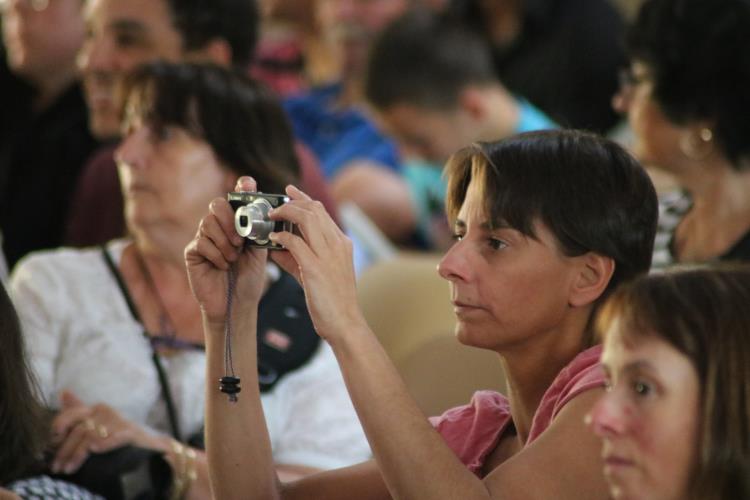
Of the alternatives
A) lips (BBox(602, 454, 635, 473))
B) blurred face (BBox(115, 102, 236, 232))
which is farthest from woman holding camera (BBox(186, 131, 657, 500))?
blurred face (BBox(115, 102, 236, 232))

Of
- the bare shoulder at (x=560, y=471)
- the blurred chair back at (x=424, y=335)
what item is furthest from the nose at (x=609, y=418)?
the blurred chair back at (x=424, y=335)

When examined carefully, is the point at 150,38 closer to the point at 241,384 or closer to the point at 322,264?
the point at 241,384

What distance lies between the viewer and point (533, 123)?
143 inches

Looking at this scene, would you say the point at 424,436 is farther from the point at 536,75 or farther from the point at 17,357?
the point at 536,75

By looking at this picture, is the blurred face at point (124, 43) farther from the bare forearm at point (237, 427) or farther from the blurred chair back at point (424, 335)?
the bare forearm at point (237, 427)

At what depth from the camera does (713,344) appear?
4.40ft

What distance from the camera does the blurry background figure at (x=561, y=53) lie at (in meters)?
3.95

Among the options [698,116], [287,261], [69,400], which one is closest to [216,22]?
[698,116]

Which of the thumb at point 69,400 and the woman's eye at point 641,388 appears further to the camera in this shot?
the thumb at point 69,400

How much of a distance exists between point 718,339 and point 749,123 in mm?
1404

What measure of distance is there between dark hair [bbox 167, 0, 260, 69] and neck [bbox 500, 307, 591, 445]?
191cm

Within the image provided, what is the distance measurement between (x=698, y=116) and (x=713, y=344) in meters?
1.43

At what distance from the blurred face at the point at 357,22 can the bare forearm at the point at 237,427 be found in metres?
2.77

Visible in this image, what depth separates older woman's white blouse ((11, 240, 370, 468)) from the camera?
2.39m
